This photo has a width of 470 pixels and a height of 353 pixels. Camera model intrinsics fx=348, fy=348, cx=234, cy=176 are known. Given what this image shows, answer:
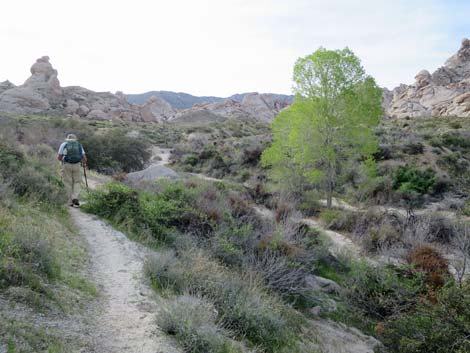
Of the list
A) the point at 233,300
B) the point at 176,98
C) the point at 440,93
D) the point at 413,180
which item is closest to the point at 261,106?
the point at 440,93

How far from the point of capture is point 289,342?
4887 millimetres

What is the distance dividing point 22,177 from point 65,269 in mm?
4002

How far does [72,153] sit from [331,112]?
1017cm

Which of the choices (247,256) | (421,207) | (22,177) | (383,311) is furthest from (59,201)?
(421,207)

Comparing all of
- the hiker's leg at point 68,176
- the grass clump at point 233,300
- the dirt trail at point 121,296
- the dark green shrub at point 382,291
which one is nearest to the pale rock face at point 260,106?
the hiker's leg at point 68,176

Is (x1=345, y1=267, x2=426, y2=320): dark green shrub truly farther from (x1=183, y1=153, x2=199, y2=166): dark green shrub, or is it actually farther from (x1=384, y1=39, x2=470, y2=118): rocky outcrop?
(x1=384, y1=39, x2=470, y2=118): rocky outcrop

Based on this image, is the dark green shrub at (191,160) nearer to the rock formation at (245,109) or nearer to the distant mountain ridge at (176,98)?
the rock formation at (245,109)

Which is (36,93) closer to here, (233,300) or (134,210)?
(134,210)

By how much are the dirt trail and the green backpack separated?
7.79 ft

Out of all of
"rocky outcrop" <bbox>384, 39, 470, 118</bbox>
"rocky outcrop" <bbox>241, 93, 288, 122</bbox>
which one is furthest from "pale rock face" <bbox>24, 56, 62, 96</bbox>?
"rocky outcrop" <bbox>384, 39, 470, 118</bbox>

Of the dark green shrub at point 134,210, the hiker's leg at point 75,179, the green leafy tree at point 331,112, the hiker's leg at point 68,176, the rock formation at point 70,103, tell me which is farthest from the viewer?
the rock formation at point 70,103

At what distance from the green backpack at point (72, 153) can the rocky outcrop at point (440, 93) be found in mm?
47663

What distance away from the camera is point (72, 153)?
933 cm

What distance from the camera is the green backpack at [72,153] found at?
9273 mm
